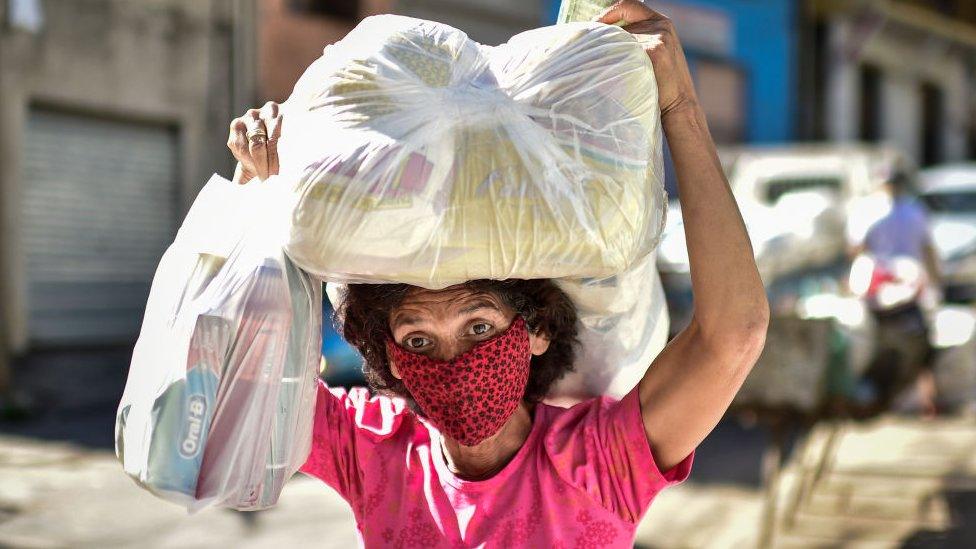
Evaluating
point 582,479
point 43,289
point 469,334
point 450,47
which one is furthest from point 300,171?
point 43,289

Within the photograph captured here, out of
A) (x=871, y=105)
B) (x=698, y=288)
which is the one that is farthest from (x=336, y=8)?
(x=871, y=105)

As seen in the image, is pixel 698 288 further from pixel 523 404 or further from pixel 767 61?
pixel 767 61

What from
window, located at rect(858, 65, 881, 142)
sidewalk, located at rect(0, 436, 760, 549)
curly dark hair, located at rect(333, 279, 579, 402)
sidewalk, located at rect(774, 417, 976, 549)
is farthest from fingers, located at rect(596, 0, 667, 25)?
window, located at rect(858, 65, 881, 142)

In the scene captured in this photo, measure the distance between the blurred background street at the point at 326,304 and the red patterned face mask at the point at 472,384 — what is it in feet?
1.62

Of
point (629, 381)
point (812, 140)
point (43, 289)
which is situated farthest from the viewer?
point (812, 140)

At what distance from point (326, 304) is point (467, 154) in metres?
4.87

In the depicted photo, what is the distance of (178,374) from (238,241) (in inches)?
8.1

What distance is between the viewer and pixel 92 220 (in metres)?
10.7

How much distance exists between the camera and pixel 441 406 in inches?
65.4

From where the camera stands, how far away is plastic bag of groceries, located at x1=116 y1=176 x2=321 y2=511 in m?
1.40

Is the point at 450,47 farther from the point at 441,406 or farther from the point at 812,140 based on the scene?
the point at 812,140

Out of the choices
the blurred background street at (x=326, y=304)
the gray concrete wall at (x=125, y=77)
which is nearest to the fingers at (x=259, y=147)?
the blurred background street at (x=326, y=304)

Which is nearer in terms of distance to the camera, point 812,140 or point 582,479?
point 582,479

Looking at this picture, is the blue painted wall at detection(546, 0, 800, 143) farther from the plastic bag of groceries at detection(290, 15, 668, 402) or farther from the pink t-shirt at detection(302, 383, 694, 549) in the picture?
the plastic bag of groceries at detection(290, 15, 668, 402)
